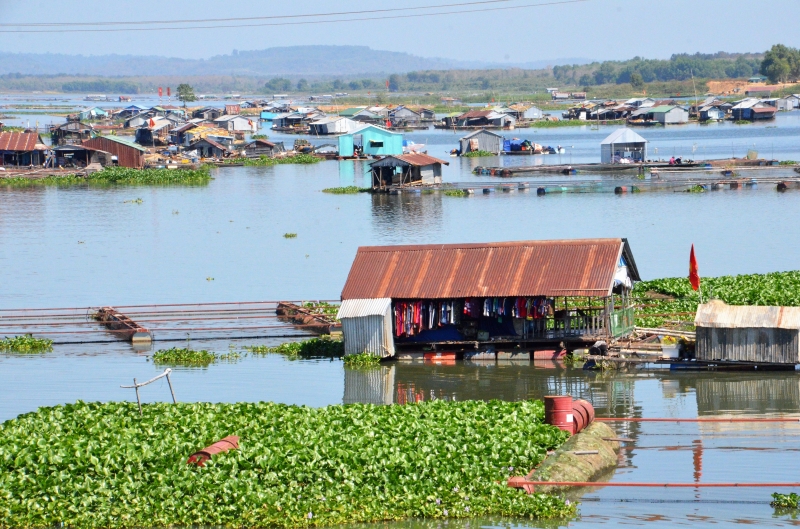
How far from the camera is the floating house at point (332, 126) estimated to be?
127 metres

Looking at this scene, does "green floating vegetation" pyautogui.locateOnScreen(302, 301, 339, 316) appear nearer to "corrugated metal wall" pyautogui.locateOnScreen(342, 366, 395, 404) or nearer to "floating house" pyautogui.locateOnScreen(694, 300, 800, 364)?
"corrugated metal wall" pyautogui.locateOnScreen(342, 366, 395, 404)

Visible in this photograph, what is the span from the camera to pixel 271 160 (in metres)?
97.5

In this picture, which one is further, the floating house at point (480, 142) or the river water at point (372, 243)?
the floating house at point (480, 142)

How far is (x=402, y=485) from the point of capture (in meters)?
17.7

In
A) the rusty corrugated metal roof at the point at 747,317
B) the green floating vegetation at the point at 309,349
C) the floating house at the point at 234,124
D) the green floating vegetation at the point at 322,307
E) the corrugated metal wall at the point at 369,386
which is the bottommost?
the corrugated metal wall at the point at 369,386

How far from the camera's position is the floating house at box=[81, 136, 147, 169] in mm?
89688

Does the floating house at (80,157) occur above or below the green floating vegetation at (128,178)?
above

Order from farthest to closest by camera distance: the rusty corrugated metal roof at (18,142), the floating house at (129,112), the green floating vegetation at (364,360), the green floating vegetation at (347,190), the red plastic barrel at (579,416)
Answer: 1. the floating house at (129,112)
2. the rusty corrugated metal roof at (18,142)
3. the green floating vegetation at (347,190)
4. the green floating vegetation at (364,360)
5. the red plastic barrel at (579,416)

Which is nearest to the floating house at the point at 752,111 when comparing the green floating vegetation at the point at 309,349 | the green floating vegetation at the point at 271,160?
the green floating vegetation at the point at 271,160

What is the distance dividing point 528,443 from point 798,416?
6997mm

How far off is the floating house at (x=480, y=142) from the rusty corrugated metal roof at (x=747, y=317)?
247 ft

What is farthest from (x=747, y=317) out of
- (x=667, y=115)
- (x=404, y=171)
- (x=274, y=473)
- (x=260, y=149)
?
(x=667, y=115)

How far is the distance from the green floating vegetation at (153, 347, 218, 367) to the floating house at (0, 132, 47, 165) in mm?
63045

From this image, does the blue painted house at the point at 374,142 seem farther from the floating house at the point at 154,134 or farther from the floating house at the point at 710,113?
the floating house at the point at 710,113
